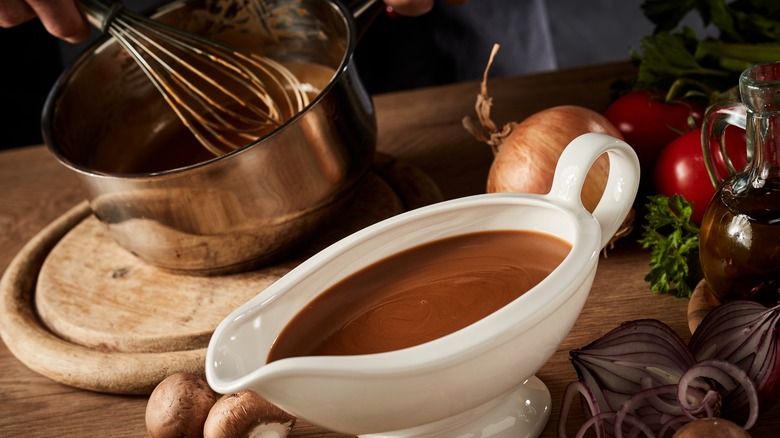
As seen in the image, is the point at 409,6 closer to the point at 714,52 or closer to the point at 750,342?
the point at 714,52

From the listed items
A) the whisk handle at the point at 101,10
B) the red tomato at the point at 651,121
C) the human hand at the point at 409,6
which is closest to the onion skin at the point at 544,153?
the red tomato at the point at 651,121

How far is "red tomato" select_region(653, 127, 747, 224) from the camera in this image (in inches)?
35.2

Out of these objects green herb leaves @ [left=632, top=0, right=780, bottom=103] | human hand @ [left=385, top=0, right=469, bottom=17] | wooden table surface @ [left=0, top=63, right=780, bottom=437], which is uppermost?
human hand @ [left=385, top=0, right=469, bottom=17]

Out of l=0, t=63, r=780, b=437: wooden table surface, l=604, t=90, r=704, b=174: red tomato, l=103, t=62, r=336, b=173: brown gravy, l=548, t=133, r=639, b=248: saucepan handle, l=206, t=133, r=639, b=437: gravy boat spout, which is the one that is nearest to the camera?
l=206, t=133, r=639, b=437: gravy boat spout

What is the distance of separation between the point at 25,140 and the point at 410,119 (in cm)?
113

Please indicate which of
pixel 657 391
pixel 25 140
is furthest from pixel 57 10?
pixel 25 140

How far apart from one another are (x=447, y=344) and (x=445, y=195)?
542mm

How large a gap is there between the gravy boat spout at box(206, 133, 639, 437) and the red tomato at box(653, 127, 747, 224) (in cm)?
23

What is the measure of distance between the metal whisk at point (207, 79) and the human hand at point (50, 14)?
16 millimetres

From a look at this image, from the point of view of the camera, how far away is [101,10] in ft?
3.42

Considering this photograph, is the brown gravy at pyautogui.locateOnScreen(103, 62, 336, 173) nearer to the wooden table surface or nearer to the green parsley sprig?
the wooden table surface

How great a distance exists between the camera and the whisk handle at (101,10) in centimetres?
103

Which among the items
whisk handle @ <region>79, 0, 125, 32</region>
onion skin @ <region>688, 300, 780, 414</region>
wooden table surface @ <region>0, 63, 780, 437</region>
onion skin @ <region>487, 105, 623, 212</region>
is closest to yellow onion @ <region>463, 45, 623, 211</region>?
onion skin @ <region>487, 105, 623, 212</region>

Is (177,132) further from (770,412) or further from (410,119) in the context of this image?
(770,412)
